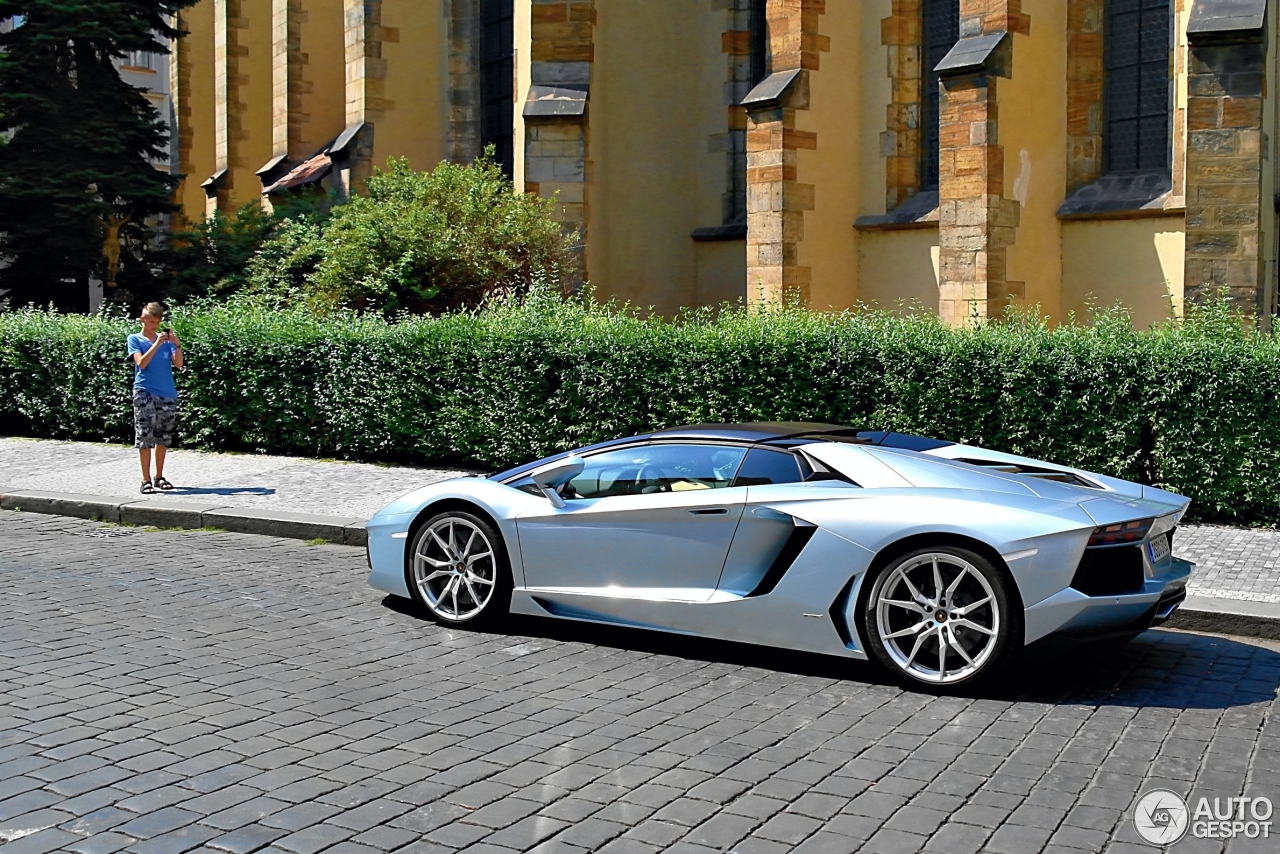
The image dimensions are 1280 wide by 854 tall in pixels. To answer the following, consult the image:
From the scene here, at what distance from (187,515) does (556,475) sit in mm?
5235

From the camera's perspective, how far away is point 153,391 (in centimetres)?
1265

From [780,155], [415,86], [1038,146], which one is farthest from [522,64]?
[1038,146]

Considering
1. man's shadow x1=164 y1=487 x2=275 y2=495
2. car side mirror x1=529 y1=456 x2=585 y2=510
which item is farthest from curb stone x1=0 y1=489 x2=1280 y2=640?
car side mirror x1=529 y1=456 x2=585 y2=510

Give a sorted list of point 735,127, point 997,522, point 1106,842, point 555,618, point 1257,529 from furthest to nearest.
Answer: point 735,127, point 1257,529, point 555,618, point 997,522, point 1106,842

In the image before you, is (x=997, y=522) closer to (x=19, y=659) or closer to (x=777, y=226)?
(x=19, y=659)

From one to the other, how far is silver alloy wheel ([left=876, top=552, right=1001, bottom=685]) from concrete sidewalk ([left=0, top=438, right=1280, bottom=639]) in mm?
2111

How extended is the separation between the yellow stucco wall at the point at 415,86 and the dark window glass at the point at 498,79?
0.75 metres

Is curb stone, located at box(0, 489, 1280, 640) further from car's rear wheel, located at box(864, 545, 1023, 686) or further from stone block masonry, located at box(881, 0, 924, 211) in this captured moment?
stone block masonry, located at box(881, 0, 924, 211)

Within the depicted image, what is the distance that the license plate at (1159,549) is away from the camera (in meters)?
5.93

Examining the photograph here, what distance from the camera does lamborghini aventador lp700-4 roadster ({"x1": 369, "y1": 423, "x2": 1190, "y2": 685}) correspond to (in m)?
5.77

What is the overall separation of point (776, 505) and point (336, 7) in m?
25.4

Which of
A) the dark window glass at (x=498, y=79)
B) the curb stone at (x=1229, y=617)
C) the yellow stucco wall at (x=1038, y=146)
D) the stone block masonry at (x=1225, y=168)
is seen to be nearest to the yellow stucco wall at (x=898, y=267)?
the yellow stucco wall at (x=1038, y=146)

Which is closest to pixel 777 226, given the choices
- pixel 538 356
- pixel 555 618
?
pixel 538 356

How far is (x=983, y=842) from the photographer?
412 cm
